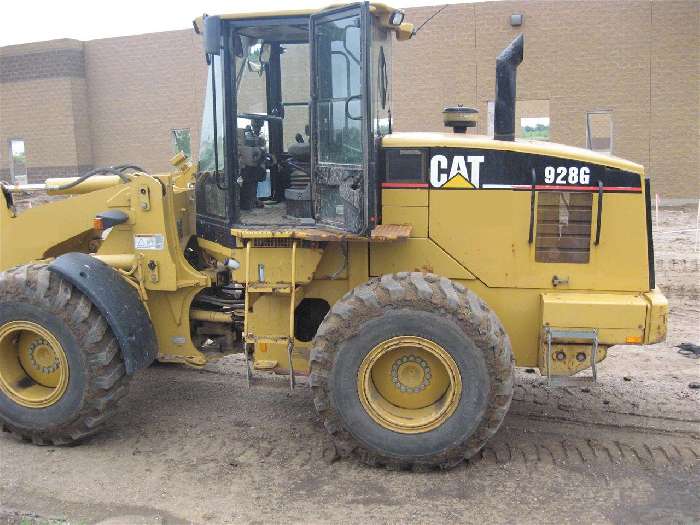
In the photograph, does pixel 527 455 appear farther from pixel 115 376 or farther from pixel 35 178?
pixel 35 178

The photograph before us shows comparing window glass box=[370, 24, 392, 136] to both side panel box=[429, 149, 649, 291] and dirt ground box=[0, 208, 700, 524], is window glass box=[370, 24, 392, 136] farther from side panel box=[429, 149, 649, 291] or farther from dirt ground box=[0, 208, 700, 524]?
dirt ground box=[0, 208, 700, 524]

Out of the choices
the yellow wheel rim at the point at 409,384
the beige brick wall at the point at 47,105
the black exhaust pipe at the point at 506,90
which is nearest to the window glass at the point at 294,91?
the black exhaust pipe at the point at 506,90

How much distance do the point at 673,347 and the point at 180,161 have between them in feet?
16.2

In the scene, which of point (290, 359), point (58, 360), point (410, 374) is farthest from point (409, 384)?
point (58, 360)

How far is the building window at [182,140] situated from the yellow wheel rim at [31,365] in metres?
15.6

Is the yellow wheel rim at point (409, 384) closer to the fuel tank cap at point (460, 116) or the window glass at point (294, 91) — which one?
the window glass at point (294, 91)

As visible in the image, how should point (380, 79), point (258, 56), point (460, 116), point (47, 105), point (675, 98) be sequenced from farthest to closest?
point (47, 105) < point (675, 98) < point (460, 116) < point (258, 56) < point (380, 79)

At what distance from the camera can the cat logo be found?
4570mm

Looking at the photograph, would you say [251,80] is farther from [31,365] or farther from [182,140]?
[182,140]

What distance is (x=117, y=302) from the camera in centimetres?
470

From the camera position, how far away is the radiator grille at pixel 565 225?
15.0 ft

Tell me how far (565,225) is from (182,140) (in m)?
18.6

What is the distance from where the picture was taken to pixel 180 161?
5.56m

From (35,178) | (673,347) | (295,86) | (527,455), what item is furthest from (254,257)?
(35,178)
